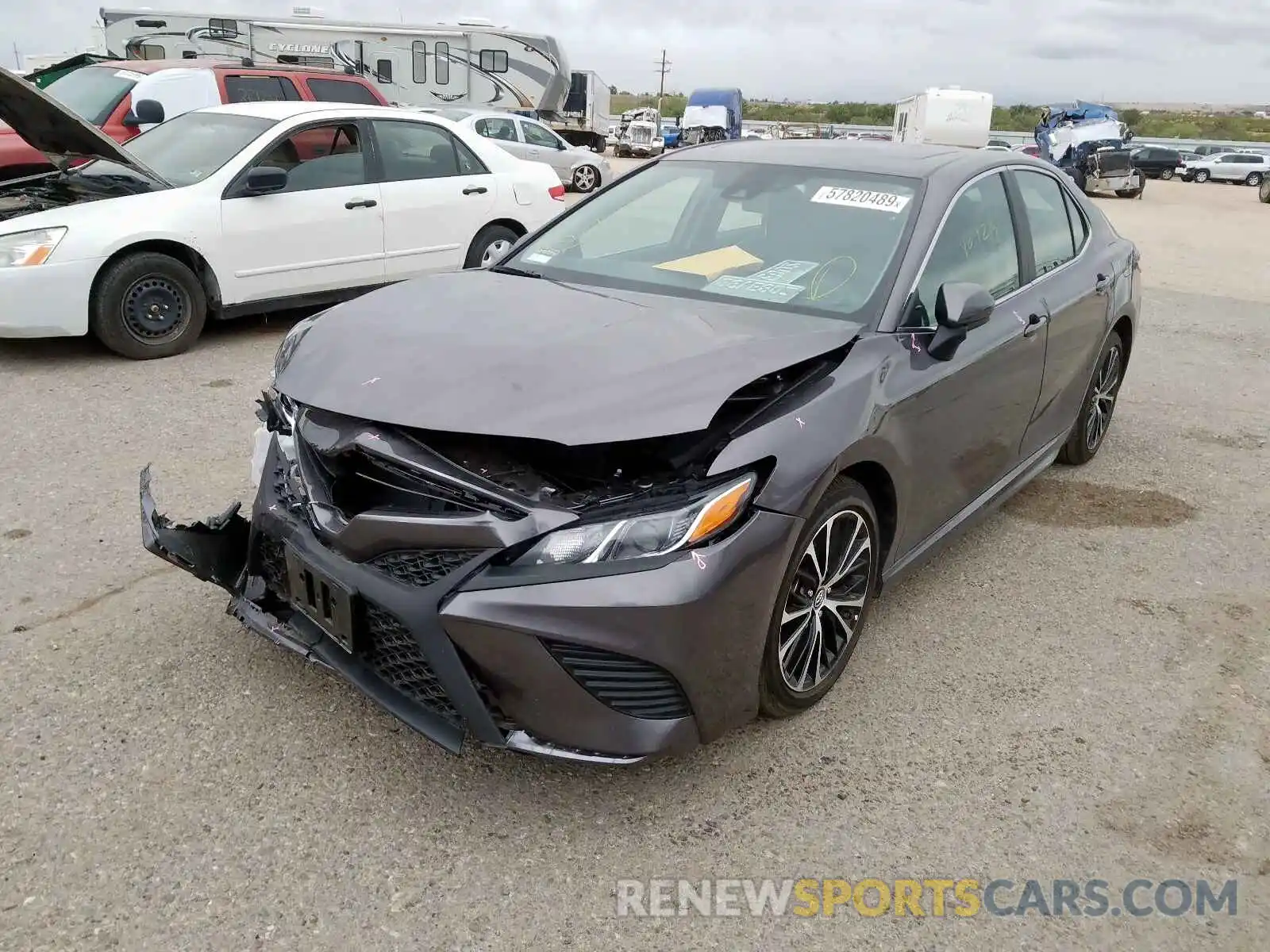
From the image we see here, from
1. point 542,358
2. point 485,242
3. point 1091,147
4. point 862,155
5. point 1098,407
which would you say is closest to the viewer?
point 542,358

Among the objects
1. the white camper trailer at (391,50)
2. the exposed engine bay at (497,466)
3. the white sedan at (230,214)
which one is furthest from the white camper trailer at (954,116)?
the exposed engine bay at (497,466)

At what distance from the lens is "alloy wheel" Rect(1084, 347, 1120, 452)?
5.10 m

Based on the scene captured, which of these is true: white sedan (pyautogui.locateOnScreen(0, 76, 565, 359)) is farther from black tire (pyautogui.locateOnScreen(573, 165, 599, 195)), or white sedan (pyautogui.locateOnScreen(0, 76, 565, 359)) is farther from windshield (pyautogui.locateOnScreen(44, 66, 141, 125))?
black tire (pyautogui.locateOnScreen(573, 165, 599, 195))

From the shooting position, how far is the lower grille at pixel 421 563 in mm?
2420

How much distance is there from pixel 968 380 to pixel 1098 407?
86.3 inches

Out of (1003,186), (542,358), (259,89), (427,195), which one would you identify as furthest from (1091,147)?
(542,358)

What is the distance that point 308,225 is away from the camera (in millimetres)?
6918

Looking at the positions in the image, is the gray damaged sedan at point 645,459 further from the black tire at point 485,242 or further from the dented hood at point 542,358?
the black tire at point 485,242

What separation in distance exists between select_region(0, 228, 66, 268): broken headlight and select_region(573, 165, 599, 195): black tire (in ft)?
46.7

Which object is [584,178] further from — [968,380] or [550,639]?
[550,639]

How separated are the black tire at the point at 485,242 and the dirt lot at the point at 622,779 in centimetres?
400

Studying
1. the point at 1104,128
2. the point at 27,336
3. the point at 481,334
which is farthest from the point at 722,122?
the point at 481,334

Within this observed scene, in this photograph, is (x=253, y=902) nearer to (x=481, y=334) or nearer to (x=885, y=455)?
(x=481, y=334)

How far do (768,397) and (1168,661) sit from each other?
6.06 feet
